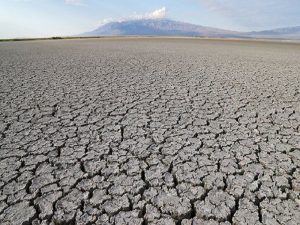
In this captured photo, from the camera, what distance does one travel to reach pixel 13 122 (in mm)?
3299

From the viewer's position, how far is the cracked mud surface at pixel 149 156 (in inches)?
71.1

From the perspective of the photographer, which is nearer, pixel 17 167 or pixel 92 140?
pixel 17 167

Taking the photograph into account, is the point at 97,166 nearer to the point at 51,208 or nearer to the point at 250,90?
the point at 51,208

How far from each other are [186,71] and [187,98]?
8.85 feet

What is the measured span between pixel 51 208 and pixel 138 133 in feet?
4.66

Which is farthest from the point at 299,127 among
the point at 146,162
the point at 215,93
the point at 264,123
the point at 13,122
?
the point at 13,122

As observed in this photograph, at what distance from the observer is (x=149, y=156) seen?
2535 mm

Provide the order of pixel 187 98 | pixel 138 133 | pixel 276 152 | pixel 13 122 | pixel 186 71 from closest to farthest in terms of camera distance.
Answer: pixel 276 152 → pixel 138 133 → pixel 13 122 → pixel 187 98 → pixel 186 71

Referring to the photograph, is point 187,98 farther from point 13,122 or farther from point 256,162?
point 13,122

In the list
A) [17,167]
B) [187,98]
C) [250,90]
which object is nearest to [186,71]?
[250,90]

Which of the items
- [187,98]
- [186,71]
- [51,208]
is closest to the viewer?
[51,208]

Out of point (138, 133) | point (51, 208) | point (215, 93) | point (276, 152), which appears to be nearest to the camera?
point (51, 208)

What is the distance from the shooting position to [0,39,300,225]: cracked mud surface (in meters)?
1.81

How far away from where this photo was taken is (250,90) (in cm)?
504
